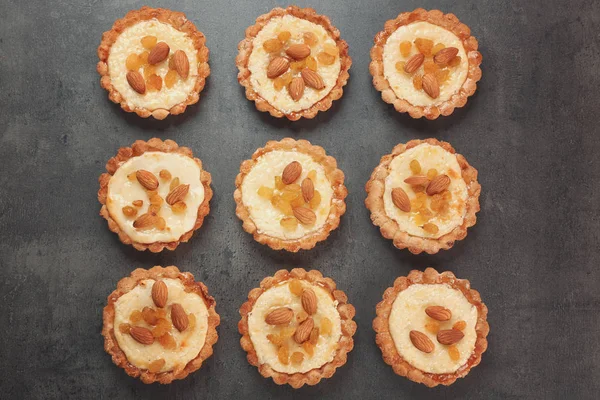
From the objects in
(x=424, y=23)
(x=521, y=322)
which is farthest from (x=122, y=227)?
(x=521, y=322)

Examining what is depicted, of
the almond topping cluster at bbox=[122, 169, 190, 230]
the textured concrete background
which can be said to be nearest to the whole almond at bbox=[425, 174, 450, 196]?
the textured concrete background

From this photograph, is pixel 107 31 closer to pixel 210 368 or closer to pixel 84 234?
pixel 84 234

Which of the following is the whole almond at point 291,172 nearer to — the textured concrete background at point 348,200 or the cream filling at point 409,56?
the textured concrete background at point 348,200

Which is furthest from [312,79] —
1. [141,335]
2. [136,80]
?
[141,335]

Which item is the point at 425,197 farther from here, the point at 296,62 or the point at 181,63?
the point at 181,63

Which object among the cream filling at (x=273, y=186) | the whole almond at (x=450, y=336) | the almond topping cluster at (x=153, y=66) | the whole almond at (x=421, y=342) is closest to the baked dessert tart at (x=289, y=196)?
the cream filling at (x=273, y=186)

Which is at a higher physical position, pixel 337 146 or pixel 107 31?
pixel 107 31
